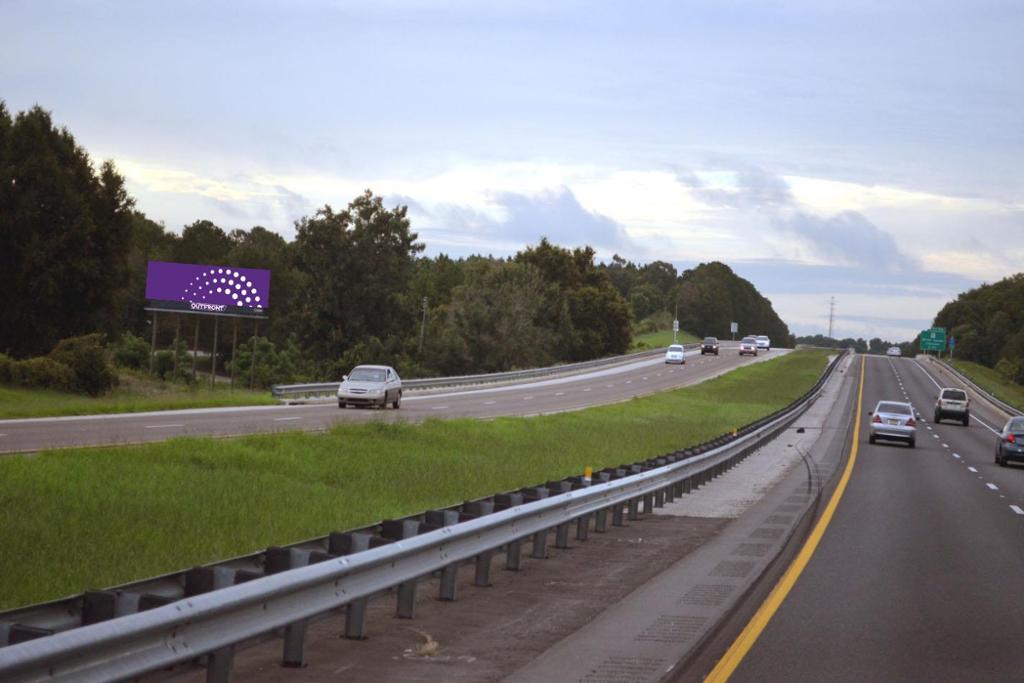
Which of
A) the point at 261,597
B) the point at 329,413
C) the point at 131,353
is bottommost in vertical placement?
the point at 131,353

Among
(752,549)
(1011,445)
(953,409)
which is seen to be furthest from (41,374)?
(953,409)

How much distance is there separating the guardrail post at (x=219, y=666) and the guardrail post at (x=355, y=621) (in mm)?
2401

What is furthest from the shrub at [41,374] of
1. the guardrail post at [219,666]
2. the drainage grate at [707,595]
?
the guardrail post at [219,666]

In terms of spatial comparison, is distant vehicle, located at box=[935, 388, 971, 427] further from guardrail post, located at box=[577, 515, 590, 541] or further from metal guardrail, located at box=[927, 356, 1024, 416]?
guardrail post, located at box=[577, 515, 590, 541]

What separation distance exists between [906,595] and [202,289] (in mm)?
54792

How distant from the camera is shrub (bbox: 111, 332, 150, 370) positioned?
84750mm

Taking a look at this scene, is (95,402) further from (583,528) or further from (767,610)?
(767,610)

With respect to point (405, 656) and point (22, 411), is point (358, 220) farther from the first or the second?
point (405, 656)

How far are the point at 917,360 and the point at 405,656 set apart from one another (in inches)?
5702

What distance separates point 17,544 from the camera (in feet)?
41.4

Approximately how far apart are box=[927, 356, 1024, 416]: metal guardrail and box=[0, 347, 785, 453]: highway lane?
62.6ft

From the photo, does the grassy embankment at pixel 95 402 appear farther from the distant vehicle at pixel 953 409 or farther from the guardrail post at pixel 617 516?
the distant vehicle at pixel 953 409

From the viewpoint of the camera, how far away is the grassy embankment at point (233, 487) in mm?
12422

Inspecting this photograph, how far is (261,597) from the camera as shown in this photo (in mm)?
7668
